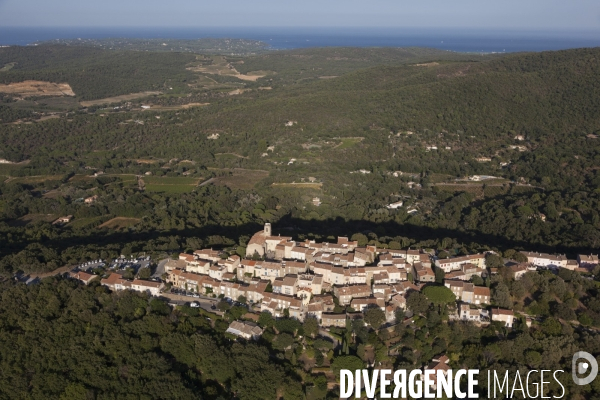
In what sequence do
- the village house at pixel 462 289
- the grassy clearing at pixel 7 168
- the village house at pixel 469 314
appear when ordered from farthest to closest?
the grassy clearing at pixel 7 168 < the village house at pixel 462 289 < the village house at pixel 469 314

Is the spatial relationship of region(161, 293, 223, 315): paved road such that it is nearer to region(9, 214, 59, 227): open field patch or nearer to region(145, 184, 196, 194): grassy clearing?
region(9, 214, 59, 227): open field patch

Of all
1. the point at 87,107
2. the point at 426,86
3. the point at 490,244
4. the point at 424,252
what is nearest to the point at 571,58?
the point at 426,86

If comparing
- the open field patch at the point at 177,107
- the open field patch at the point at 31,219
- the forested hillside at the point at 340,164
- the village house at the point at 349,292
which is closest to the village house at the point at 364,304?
the village house at the point at 349,292

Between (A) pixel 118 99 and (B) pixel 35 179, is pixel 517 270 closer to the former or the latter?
(B) pixel 35 179

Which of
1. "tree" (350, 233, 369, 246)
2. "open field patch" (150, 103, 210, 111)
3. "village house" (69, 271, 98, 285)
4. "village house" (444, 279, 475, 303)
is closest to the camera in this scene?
"village house" (444, 279, 475, 303)

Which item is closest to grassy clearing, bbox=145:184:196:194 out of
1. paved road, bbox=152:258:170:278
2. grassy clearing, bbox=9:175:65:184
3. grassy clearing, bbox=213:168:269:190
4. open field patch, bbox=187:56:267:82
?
grassy clearing, bbox=213:168:269:190

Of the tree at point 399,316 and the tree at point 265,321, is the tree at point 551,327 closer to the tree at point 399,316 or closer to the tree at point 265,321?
the tree at point 399,316
